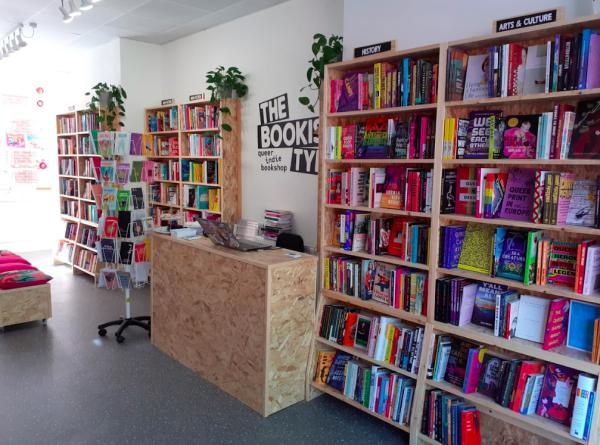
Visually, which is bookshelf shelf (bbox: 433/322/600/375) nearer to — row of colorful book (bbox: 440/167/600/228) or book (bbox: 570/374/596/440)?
book (bbox: 570/374/596/440)

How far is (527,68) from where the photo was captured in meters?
2.25

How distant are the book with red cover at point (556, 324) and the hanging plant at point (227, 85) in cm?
365

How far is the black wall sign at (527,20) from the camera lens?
82.2 inches

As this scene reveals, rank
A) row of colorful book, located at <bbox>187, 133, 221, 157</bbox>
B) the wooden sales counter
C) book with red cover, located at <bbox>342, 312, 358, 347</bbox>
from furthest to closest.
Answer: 1. row of colorful book, located at <bbox>187, 133, 221, 157</bbox>
2. book with red cover, located at <bbox>342, 312, 358, 347</bbox>
3. the wooden sales counter

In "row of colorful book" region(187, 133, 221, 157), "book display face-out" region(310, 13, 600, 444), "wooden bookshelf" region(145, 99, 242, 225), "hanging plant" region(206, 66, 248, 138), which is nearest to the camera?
"book display face-out" region(310, 13, 600, 444)

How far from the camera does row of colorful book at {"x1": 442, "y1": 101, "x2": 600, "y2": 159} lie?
2027 millimetres

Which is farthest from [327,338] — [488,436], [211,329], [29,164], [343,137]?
[29,164]

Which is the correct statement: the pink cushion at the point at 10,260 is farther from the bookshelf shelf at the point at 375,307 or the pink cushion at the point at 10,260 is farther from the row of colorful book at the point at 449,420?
the row of colorful book at the point at 449,420

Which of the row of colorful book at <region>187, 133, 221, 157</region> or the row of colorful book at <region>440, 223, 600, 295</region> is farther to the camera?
the row of colorful book at <region>187, 133, 221, 157</region>

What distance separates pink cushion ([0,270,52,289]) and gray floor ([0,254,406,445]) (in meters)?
0.54

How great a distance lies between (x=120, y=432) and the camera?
9.14 feet

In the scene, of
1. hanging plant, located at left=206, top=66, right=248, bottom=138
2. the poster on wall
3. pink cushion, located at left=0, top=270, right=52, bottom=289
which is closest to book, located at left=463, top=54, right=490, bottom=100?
the poster on wall

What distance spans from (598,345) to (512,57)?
1.43 m

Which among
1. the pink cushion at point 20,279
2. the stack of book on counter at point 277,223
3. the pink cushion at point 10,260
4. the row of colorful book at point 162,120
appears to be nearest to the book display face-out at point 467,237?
the stack of book on counter at point 277,223
